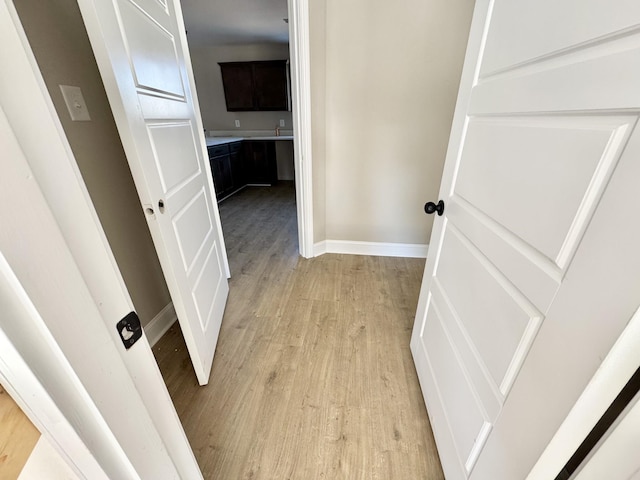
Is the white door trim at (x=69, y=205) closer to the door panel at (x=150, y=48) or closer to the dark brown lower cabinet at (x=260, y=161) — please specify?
the door panel at (x=150, y=48)

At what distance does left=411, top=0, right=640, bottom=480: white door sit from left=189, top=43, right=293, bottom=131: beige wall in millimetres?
4939

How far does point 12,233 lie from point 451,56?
2.56 metres

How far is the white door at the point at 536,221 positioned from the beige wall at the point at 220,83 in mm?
4939

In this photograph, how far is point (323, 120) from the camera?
7.50 feet

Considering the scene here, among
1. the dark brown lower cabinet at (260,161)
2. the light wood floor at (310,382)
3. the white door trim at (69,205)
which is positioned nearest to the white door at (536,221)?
the light wood floor at (310,382)

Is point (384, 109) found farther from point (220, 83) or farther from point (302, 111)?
point (220, 83)

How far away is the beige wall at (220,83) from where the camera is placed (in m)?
4.95

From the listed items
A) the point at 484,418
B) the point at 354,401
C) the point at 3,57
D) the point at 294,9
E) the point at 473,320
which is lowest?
the point at 354,401

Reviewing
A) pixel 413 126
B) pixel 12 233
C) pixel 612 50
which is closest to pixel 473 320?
pixel 612 50

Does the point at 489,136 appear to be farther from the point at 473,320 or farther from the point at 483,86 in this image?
the point at 473,320

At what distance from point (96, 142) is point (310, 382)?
156 centimetres

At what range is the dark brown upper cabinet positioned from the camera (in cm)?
488

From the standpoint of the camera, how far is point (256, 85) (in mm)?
5023

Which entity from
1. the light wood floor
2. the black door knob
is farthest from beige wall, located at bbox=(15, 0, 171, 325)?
the black door knob
